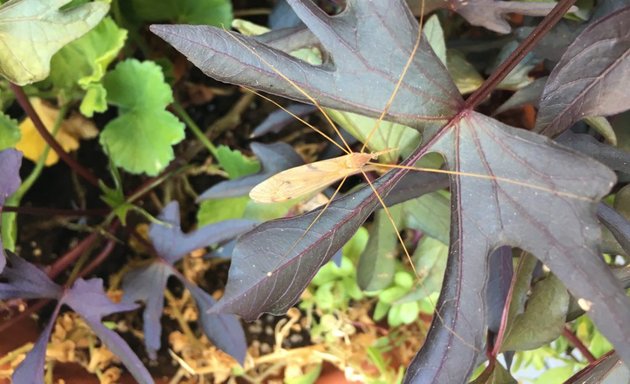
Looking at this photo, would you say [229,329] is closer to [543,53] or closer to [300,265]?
[300,265]

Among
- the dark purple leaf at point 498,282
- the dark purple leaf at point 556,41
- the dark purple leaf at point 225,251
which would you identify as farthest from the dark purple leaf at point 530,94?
the dark purple leaf at point 225,251

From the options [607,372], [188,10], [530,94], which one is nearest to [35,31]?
[188,10]

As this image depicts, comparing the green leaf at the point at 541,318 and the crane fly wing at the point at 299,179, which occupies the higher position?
the crane fly wing at the point at 299,179

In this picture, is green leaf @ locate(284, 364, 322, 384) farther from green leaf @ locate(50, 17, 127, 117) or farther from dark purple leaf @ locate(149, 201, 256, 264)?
green leaf @ locate(50, 17, 127, 117)

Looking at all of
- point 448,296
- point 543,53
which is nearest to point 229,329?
point 448,296

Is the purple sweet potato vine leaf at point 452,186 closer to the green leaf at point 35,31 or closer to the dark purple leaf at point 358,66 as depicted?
the dark purple leaf at point 358,66


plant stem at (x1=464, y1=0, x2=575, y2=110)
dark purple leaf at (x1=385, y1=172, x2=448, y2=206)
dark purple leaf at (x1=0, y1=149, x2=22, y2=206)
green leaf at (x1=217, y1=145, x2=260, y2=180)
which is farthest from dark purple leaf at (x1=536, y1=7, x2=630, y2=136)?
dark purple leaf at (x1=0, y1=149, x2=22, y2=206)

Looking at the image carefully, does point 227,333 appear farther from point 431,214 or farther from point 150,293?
point 431,214

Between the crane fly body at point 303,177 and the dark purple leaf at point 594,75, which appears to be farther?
the crane fly body at point 303,177
